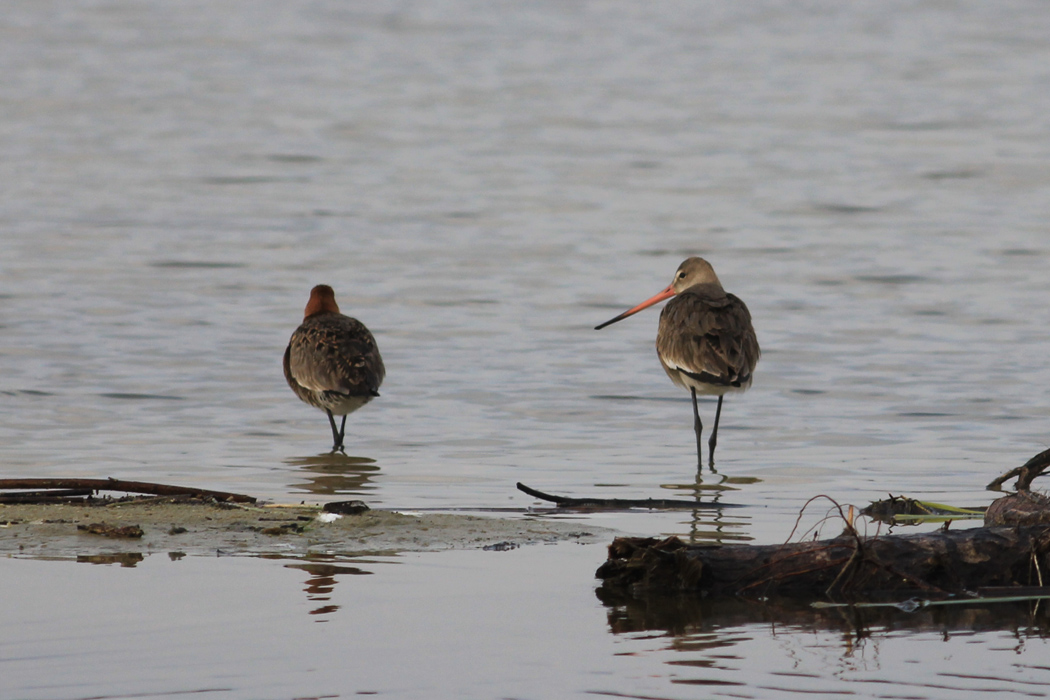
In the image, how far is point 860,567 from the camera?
5777mm

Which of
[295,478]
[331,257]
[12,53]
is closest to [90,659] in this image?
[295,478]

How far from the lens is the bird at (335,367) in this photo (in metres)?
11.3

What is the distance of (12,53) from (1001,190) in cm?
2242

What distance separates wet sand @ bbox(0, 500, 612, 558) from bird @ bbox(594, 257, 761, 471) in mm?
3704

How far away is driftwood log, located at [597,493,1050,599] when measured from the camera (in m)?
5.79

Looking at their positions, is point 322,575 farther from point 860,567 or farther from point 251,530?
point 860,567

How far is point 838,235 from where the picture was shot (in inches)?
851

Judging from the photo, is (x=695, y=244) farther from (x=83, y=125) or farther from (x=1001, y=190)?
(x=83, y=125)

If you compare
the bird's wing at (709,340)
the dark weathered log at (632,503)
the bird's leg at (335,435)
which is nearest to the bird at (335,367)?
the bird's leg at (335,435)

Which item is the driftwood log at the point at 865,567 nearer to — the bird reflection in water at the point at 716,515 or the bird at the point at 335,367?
the bird reflection in water at the point at 716,515

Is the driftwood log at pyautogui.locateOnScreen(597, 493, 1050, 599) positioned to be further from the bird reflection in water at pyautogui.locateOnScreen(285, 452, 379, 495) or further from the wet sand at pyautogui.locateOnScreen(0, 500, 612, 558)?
the bird reflection in water at pyautogui.locateOnScreen(285, 452, 379, 495)

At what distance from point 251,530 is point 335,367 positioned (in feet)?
14.8

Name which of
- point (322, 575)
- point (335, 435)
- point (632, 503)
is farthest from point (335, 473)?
point (322, 575)

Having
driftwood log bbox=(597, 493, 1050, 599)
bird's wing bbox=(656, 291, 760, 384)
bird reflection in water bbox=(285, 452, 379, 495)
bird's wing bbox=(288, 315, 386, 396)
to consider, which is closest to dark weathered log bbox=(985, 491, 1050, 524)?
driftwood log bbox=(597, 493, 1050, 599)
